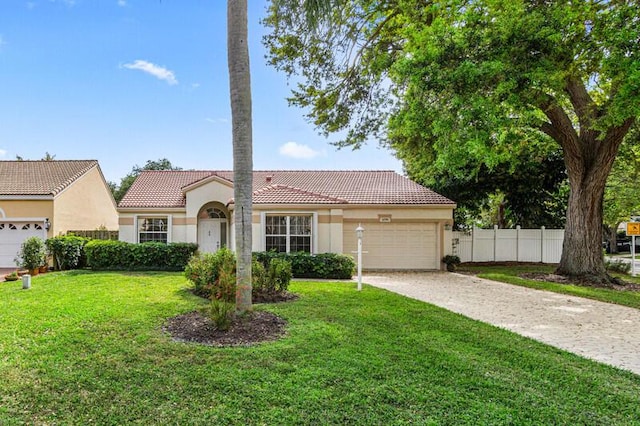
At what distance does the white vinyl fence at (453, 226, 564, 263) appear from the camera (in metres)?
20.0

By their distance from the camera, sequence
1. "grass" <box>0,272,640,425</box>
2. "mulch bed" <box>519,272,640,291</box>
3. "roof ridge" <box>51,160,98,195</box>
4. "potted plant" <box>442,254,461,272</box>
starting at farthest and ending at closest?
"roof ridge" <box>51,160,98,195</box>
"potted plant" <box>442,254,461,272</box>
"mulch bed" <box>519,272,640,291</box>
"grass" <box>0,272,640,425</box>

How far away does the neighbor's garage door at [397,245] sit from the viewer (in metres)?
17.2

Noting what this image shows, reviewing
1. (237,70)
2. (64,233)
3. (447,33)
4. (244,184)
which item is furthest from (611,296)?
(64,233)

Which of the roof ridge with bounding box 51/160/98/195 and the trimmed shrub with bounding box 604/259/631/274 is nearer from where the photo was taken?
the trimmed shrub with bounding box 604/259/631/274

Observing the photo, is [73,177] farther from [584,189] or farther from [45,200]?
[584,189]

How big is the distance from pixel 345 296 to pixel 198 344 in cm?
505

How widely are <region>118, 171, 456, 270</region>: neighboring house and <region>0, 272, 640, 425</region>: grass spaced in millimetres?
8721

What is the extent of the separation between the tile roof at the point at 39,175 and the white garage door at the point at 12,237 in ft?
5.22

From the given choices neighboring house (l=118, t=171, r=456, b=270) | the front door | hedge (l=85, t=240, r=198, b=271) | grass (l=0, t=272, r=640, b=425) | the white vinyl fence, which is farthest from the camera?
the white vinyl fence

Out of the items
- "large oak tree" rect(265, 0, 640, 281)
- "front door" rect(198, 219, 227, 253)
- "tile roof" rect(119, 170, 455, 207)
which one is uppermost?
"large oak tree" rect(265, 0, 640, 281)

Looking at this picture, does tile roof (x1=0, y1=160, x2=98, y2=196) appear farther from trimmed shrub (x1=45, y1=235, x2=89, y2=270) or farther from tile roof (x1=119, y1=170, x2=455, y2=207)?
tile roof (x1=119, y1=170, x2=455, y2=207)

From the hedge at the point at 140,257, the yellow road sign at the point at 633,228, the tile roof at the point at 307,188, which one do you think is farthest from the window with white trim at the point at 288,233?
the yellow road sign at the point at 633,228

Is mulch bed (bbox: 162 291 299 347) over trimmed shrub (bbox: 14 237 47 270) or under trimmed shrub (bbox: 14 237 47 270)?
under

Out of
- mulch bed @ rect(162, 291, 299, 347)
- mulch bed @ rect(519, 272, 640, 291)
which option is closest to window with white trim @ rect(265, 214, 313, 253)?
mulch bed @ rect(162, 291, 299, 347)
